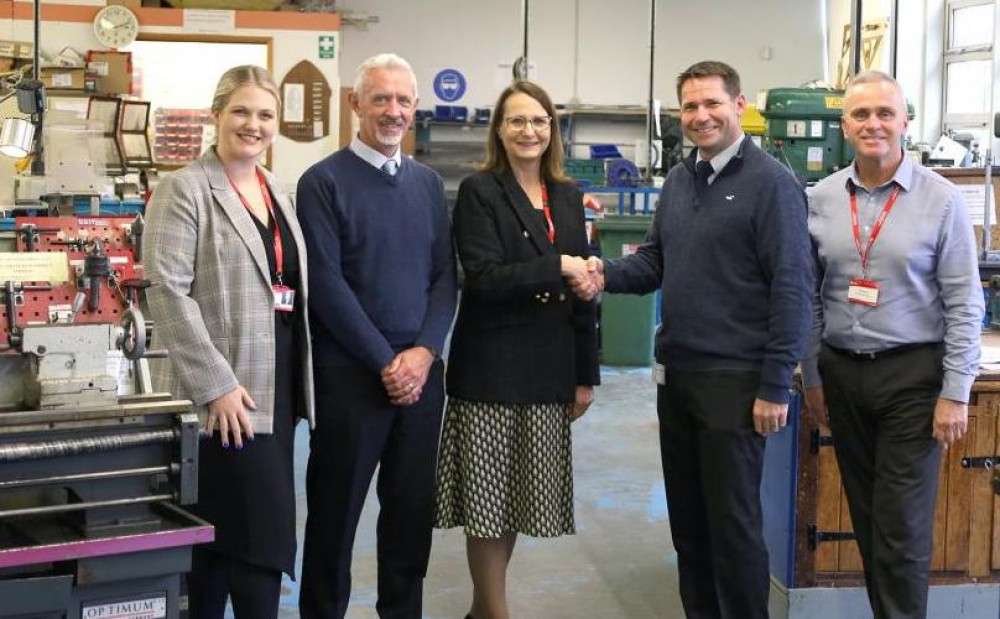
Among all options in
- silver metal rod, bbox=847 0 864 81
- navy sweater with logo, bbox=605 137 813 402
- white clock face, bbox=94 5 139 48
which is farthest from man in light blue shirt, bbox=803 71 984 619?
white clock face, bbox=94 5 139 48

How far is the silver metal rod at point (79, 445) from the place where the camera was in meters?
1.96

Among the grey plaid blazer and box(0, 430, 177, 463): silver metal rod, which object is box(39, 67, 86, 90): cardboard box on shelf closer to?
the grey plaid blazer

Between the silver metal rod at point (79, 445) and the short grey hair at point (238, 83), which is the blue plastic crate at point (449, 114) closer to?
the short grey hair at point (238, 83)

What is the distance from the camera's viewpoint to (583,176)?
10.7 m

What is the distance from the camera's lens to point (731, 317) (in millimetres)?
2803

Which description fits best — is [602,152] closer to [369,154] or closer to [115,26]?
[115,26]

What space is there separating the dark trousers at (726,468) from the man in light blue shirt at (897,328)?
11.0 inches

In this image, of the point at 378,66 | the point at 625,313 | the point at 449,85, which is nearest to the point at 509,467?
the point at 378,66

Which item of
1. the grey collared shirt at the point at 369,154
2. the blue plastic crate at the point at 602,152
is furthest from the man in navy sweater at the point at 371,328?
the blue plastic crate at the point at 602,152

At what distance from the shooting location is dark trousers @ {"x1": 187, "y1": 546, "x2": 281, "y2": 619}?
2.58 m

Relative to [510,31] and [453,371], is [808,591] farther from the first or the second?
[510,31]

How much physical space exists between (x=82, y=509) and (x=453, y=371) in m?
1.21

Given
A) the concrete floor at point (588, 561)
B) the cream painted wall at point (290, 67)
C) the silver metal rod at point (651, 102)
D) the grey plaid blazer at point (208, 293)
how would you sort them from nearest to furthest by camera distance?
the grey plaid blazer at point (208, 293), the concrete floor at point (588, 561), the silver metal rod at point (651, 102), the cream painted wall at point (290, 67)

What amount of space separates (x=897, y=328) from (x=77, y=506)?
73.1 inches
